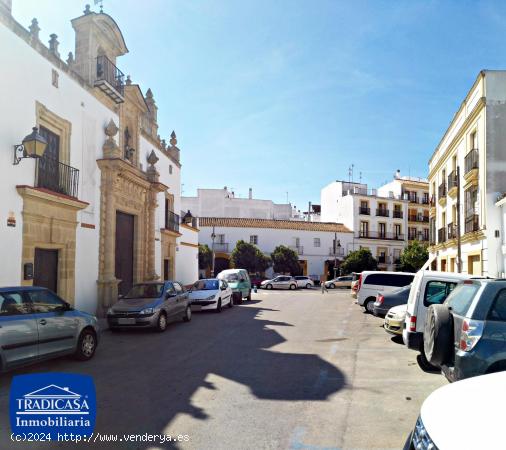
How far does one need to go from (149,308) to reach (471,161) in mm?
15770

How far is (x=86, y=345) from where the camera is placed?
8625 millimetres

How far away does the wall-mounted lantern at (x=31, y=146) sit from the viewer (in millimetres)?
11164

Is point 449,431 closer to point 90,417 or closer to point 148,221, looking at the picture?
point 90,417

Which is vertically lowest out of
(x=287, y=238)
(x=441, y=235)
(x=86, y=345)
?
(x=86, y=345)

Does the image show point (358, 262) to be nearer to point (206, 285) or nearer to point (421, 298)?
point (206, 285)

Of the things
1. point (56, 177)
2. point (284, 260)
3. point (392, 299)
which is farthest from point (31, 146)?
point (284, 260)

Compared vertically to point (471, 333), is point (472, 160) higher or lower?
higher

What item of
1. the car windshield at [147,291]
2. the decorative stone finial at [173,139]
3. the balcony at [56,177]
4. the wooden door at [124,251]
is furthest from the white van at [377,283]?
the decorative stone finial at [173,139]

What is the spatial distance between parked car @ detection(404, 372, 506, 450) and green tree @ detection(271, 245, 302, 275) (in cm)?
4642

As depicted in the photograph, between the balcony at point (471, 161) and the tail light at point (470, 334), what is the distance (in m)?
16.7

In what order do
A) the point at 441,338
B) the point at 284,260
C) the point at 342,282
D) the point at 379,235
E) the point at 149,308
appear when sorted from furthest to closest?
1. the point at 379,235
2. the point at 284,260
3. the point at 342,282
4. the point at 149,308
5. the point at 441,338

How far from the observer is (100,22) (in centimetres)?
1683

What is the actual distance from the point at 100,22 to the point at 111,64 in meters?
1.47

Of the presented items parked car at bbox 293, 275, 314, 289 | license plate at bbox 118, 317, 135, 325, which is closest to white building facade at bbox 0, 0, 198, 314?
license plate at bbox 118, 317, 135, 325
